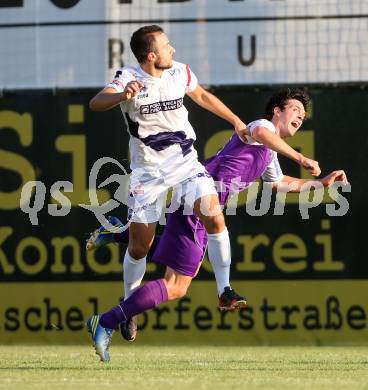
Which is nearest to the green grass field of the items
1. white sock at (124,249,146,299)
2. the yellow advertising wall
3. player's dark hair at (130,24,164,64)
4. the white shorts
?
the yellow advertising wall

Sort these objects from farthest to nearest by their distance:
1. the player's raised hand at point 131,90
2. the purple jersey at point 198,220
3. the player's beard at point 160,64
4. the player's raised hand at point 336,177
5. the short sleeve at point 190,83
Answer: the short sleeve at point 190,83, the player's beard at point 160,64, the purple jersey at point 198,220, the player's raised hand at point 336,177, the player's raised hand at point 131,90

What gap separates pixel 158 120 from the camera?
296 inches

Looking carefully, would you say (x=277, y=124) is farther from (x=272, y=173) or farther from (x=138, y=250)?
(x=138, y=250)

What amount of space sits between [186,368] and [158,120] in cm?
149

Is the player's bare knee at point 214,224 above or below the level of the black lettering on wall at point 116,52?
below

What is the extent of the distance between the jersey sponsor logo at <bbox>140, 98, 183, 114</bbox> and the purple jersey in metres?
0.47

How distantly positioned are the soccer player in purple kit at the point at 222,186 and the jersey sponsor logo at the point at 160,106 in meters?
0.47

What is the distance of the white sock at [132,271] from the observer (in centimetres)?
791

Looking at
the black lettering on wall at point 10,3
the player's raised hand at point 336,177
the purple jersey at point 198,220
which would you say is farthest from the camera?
the black lettering on wall at point 10,3

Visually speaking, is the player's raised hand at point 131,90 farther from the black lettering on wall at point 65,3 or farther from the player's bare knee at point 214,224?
the black lettering on wall at point 65,3

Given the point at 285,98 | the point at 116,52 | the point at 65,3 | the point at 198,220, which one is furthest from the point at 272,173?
the point at 65,3

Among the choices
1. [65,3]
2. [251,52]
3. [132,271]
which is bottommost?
[132,271]

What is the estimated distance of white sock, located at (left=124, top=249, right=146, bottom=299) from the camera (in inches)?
312

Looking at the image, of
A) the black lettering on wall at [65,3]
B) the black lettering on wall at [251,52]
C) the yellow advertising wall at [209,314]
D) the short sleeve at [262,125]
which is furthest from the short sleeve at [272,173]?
the black lettering on wall at [65,3]
